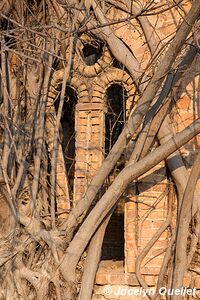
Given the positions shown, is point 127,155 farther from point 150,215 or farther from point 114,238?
point 114,238

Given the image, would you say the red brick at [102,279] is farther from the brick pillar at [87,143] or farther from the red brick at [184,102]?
the red brick at [184,102]

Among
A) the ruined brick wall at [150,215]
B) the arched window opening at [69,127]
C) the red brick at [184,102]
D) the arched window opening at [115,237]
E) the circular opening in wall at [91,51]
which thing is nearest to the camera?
the ruined brick wall at [150,215]

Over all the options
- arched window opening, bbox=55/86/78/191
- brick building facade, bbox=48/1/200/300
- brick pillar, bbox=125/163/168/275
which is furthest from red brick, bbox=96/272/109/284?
arched window opening, bbox=55/86/78/191

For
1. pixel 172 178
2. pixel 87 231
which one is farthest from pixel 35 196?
pixel 172 178

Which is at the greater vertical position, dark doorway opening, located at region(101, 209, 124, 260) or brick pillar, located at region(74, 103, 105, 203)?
brick pillar, located at region(74, 103, 105, 203)

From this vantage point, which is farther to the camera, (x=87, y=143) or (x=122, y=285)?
(x=87, y=143)

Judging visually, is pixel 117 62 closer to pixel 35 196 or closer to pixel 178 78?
pixel 178 78

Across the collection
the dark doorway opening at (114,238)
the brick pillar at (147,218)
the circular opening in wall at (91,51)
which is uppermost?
the circular opening in wall at (91,51)

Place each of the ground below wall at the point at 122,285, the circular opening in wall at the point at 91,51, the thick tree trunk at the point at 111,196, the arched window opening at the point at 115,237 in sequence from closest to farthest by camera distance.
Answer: the thick tree trunk at the point at 111,196 < the ground below wall at the point at 122,285 < the circular opening in wall at the point at 91,51 < the arched window opening at the point at 115,237

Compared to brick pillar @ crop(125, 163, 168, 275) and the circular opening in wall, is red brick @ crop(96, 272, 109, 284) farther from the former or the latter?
the circular opening in wall

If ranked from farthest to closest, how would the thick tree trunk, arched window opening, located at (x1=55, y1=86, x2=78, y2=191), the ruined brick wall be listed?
arched window opening, located at (x1=55, y1=86, x2=78, y2=191) < the ruined brick wall < the thick tree trunk

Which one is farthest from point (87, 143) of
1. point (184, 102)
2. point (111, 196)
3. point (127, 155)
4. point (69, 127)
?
point (69, 127)

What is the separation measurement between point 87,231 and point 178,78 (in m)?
1.80

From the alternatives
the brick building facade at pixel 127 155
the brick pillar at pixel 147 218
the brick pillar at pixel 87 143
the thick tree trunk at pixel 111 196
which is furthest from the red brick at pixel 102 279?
the brick pillar at pixel 87 143
